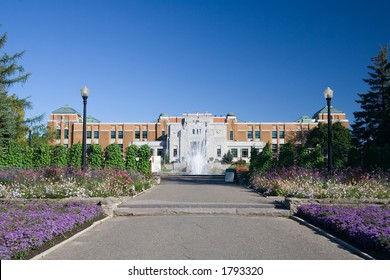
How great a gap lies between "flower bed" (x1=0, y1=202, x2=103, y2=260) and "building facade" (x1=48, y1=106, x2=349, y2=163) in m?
73.6

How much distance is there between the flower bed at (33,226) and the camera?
234 inches

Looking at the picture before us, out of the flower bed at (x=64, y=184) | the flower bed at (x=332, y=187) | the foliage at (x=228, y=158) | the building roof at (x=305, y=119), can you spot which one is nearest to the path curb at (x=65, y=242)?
the flower bed at (x=64, y=184)

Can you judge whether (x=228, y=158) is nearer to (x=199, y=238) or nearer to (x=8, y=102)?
(x=8, y=102)

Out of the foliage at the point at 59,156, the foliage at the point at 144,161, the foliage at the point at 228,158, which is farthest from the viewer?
the foliage at the point at 228,158

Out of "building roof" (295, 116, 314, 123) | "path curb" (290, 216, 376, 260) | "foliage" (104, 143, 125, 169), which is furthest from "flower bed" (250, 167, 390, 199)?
"building roof" (295, 116, 314, 123)

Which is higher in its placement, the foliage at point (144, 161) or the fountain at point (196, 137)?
the fountain at point (196, 137)

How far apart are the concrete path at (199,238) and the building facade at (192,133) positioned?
72421mm

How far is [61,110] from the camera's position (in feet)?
306

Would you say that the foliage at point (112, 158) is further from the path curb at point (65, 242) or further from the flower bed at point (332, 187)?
the path curb at point (65, 242)

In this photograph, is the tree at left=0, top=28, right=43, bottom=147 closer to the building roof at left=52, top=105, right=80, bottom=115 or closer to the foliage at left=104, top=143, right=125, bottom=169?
the foliage at left=104, top=143, right=125, bottom=169

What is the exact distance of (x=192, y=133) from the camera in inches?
3378

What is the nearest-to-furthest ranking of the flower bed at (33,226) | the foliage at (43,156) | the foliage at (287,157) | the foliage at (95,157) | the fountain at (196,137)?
1. the flower bed at (33,226)
2. the foliage at (95,157)
3. the foliage at (287,157)
4. the foliage at (43,156)
5. the fountain at (196,137)

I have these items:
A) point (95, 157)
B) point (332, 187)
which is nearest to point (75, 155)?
point (95, 157)

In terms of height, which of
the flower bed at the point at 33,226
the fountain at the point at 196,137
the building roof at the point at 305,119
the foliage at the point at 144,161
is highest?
the building roof at the point at 305,119
